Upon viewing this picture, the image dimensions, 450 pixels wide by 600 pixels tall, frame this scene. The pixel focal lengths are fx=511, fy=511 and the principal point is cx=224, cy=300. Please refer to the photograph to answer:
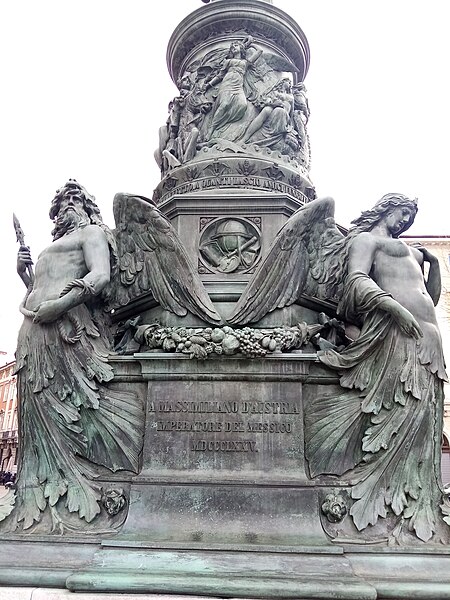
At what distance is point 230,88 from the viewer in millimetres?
7629

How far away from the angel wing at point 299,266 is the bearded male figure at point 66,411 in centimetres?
150

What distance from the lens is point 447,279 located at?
30.5 metres

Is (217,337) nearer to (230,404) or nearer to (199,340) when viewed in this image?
(199,340)

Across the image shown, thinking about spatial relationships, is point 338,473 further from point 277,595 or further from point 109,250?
point 109,250

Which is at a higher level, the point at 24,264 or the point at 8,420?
the point at 24,264

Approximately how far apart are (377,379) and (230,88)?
16.2ft

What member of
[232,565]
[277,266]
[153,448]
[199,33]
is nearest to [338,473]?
[232,565]

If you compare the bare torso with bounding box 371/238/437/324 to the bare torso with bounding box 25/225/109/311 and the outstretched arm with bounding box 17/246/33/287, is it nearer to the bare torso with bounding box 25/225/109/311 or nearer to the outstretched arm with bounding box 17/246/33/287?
the bare torso with bounding box 25/225/109/311

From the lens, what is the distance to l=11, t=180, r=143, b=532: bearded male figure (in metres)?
4.81

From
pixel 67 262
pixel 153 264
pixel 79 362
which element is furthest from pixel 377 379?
pixel 67 262

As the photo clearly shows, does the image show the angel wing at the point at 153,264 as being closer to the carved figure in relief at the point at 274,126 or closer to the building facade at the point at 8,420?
the carved figure in relief at the point at 274,126

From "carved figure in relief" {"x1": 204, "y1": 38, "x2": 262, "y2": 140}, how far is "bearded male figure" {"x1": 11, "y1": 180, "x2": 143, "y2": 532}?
337 cm

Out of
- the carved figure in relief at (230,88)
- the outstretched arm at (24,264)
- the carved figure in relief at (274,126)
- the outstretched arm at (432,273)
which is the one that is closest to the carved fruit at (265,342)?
the outstretched arm at (432,273)

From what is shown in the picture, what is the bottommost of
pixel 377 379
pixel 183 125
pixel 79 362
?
pixel 377 379
